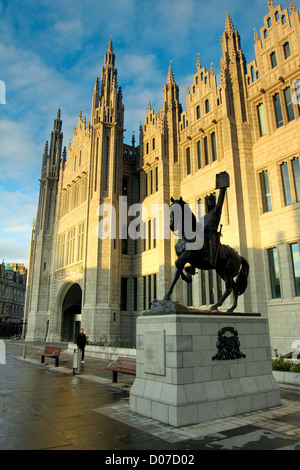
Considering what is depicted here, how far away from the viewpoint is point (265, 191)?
68.5 feet

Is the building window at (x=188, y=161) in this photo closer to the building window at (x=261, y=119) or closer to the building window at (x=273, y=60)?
the building window at (x=261, y=119)

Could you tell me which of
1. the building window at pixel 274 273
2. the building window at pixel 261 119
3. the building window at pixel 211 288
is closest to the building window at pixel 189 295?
the building window at pixel 211 288

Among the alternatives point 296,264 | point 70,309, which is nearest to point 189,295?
point 296,264

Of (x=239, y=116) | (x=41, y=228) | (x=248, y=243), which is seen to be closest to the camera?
(x=248, y=243)

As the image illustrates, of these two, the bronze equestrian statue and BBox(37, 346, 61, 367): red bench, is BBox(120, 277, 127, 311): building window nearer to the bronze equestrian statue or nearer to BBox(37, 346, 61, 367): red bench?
BBox(37, 346, 61, 367): red bench

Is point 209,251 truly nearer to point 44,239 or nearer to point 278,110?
point 278,110

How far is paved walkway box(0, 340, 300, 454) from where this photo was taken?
4.98m

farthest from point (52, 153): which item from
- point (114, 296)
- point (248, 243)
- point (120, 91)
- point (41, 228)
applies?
point (248, 243)

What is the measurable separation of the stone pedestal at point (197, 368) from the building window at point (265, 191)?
45.6 ft

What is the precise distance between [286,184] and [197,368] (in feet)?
51.9

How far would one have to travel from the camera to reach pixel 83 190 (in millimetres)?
36062

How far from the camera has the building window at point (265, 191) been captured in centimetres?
2050
